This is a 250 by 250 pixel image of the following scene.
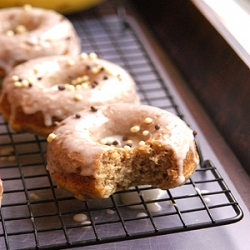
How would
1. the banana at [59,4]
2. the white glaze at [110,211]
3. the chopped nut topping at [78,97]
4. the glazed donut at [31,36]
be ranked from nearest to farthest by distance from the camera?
the white glaze at [110,211] → the chopped nut topping at [78,97] → the glazed donut at [31,36] → the banana at [59,4]

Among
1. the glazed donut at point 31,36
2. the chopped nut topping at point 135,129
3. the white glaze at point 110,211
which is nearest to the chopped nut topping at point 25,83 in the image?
the glazed donut at point 31,36

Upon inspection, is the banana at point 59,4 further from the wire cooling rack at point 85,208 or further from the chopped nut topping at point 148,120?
the chopped nut topping at point 148,120

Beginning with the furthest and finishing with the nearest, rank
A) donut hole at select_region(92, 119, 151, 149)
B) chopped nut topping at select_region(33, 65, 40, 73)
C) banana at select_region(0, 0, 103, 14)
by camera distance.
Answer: banana at select_region(0, 0, 103, 14) → chopped nut topping at select_region(33, 65, 40, 73) → donut hole at select_region(92, 119, 151, 149)

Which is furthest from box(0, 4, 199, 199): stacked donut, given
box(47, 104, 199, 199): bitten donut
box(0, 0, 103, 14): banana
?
box(0, 0, 103, 14): banana

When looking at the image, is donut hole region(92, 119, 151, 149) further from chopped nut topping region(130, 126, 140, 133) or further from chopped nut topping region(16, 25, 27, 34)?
chopped nut topping region(16, 25, 27, 34)

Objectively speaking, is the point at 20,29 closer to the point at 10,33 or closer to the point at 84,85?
the point at 10,33

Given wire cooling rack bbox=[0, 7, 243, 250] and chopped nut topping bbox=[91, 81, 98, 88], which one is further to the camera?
chopped nut topping bbox=[91, 81, 98, 88]

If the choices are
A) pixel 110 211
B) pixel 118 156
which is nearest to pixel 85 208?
pixel 110 211
